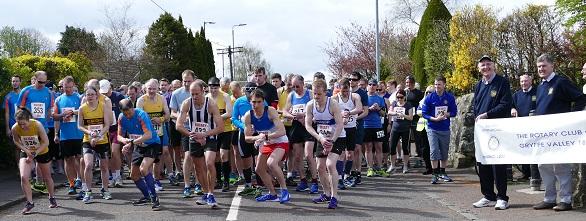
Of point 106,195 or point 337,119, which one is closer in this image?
point 337,119

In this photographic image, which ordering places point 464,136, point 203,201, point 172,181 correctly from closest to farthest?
point 203,201 → point 172,181 → point 464,136

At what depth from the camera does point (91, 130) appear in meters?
9.88

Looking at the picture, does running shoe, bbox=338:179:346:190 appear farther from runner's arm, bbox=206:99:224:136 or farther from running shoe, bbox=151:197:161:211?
running shoe, bbox=151:197:161:211

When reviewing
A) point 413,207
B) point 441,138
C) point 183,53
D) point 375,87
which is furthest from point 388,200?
point 183,53

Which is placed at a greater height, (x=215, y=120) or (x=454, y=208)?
(x=215, y=120)

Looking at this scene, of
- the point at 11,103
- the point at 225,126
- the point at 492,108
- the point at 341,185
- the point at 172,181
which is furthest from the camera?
the point at 11,103

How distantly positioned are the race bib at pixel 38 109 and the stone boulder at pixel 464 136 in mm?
8199

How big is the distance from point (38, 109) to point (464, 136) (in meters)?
8.30

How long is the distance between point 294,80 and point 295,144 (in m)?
1.08

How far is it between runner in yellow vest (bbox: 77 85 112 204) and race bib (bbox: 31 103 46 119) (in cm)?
179

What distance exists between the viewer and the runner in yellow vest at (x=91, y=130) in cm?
987

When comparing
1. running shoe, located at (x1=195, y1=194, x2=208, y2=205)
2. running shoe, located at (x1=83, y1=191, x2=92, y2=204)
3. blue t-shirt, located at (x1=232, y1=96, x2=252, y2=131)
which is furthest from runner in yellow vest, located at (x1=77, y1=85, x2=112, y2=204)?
blue t-shirt, located at (x1=232, y1=96, x2=252, y2=131)

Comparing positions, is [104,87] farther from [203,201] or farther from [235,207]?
[235,207]

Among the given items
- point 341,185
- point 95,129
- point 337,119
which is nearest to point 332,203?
point 337,119
